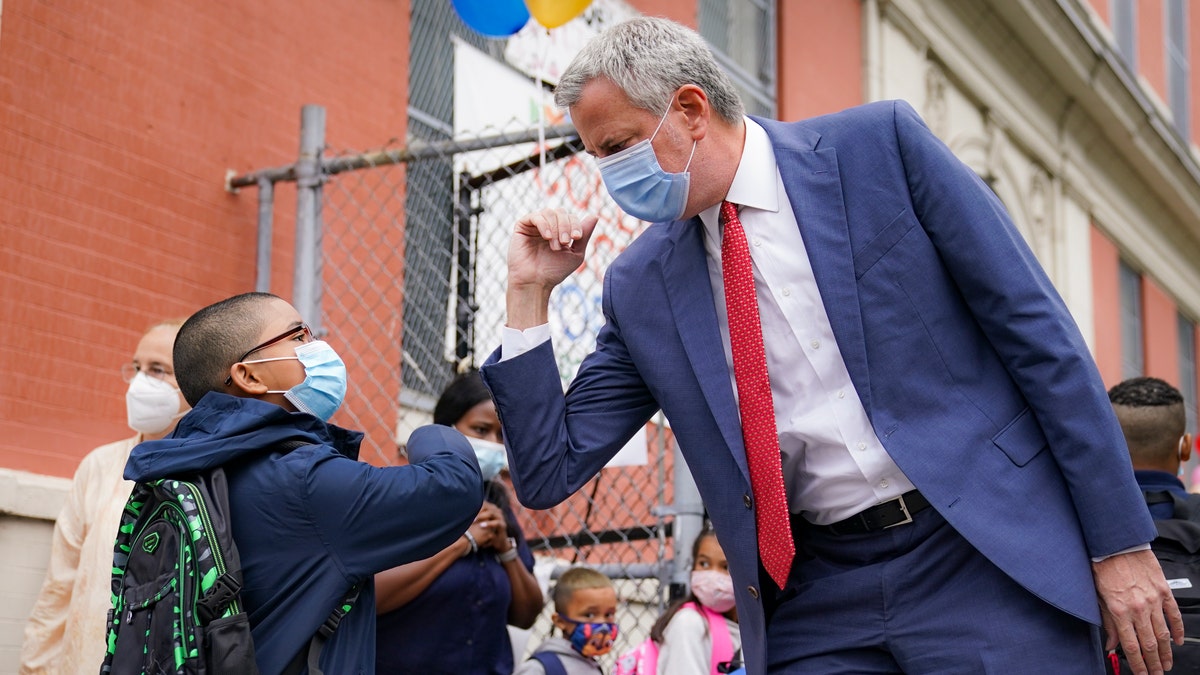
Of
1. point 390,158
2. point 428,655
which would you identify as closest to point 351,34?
point 390,158

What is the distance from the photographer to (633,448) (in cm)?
542

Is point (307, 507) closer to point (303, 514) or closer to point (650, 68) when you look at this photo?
point (303, 514)

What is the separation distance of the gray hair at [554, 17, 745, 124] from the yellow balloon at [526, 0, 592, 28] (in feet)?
8.36

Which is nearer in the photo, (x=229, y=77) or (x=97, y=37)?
(x=97, y=37)

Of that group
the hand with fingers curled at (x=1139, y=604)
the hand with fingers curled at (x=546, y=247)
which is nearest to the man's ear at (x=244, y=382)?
the hand with fingers curled at (x=546, y=247)

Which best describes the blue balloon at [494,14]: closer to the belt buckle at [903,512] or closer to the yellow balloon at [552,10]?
the yellow balloon at [552,10]

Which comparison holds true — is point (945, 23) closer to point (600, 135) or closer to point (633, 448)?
point (633, 448)

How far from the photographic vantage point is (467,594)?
4426 mm

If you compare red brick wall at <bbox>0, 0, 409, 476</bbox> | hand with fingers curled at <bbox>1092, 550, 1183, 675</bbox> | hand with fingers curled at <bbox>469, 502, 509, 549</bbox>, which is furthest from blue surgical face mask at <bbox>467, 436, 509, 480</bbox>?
hand with fingers curled at <bbox>1092, 550, 1183, 675</bbox>

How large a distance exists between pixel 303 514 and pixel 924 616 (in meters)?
1.28

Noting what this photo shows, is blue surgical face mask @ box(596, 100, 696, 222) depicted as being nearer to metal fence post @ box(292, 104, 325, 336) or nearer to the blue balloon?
the blue balloon

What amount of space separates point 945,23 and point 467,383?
405 inches

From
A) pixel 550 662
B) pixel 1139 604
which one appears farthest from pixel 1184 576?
pixel 550 662

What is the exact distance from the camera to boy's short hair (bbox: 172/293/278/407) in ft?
10.5
